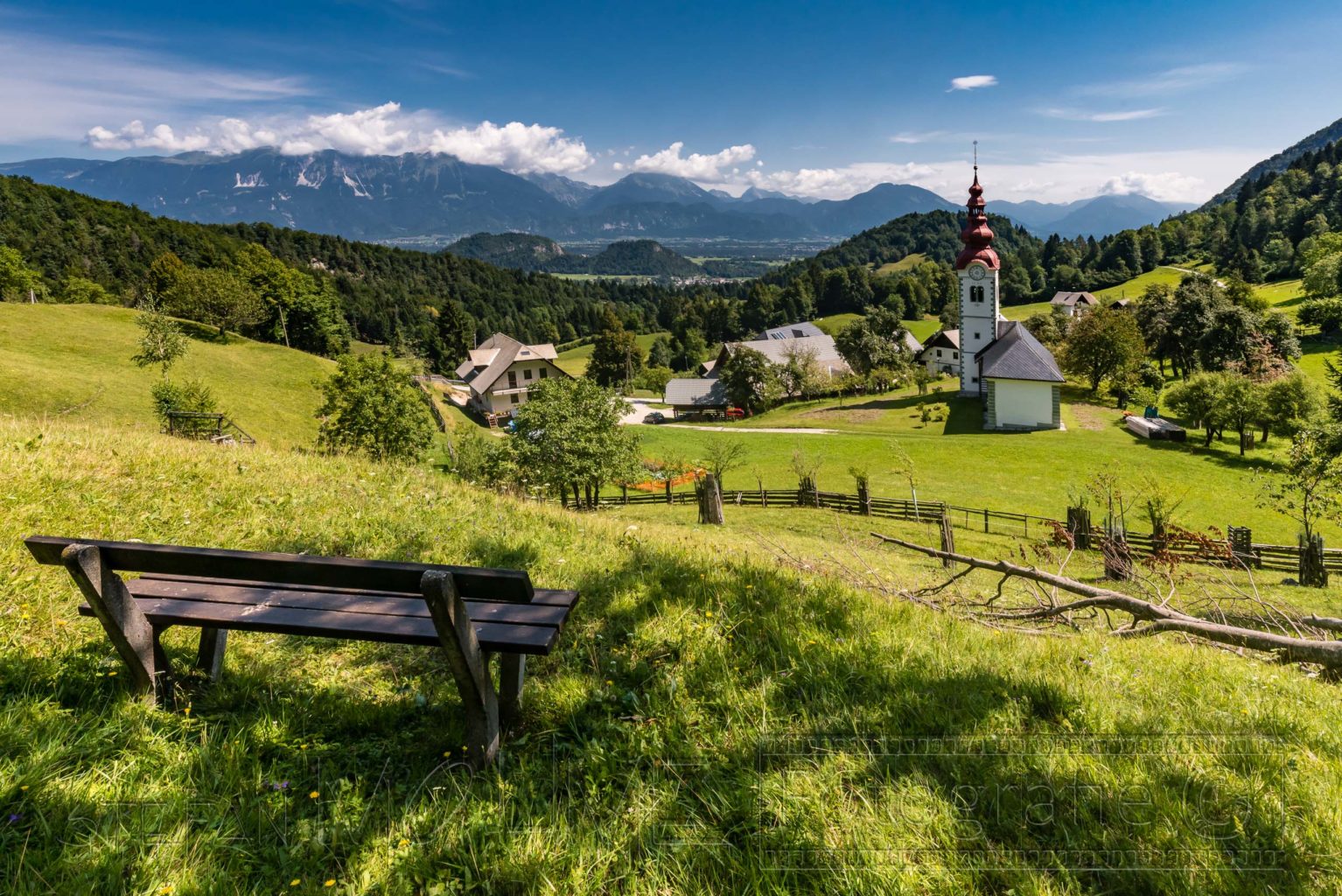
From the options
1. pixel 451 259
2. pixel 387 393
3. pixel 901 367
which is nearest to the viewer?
pixel 387 393

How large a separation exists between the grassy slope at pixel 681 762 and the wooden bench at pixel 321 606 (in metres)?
0.28

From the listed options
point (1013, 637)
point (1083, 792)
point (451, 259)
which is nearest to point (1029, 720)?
point (1083, 792)

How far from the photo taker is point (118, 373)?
30188 millimetres

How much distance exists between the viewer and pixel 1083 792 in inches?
102

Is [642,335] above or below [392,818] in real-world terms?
above

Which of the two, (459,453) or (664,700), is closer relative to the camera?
(664,700)

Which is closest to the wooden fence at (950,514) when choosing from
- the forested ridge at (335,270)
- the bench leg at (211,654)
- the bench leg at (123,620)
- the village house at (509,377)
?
the bench leg at (211,654)

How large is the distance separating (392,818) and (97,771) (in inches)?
52.4

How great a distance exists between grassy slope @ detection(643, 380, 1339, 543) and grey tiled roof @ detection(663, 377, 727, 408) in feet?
60.0

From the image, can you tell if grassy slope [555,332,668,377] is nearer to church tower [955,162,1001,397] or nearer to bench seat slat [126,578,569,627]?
church tower [955,162,1001,397]

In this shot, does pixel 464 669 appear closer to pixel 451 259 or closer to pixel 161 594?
pixel 161 594

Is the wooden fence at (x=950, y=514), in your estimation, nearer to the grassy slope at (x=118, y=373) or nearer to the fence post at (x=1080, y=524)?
the fence post at (x=1080, y=524)

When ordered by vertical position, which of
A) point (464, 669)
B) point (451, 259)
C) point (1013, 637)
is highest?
point (451, 259)

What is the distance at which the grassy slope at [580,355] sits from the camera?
10373cm
